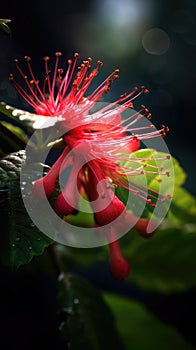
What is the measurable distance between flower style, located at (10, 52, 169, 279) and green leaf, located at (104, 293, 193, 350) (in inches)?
33.4

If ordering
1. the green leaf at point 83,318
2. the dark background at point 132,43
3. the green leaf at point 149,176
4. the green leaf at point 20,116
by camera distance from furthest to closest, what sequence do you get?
the dark background at point 132,43, the green leaf at point 83,318, the green leaf at point 149,176, the green leaf at point 20,116

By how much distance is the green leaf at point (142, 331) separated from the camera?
2074 millimetres

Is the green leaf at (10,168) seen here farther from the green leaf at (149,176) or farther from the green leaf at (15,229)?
the green leaf at (149,176)

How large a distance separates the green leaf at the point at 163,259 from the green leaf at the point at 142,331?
14 cm

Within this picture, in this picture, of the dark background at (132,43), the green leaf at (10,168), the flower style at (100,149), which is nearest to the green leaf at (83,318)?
the flower style at (100,149)

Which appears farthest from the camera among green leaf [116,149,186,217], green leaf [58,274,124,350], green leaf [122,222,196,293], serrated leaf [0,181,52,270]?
green leaf [122,222,196,293]

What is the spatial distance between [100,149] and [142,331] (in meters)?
1.07

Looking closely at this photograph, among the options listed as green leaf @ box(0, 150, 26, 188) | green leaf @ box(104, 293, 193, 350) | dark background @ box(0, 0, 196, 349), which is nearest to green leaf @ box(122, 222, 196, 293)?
green leaf @ box(104, 293, 193, 350)

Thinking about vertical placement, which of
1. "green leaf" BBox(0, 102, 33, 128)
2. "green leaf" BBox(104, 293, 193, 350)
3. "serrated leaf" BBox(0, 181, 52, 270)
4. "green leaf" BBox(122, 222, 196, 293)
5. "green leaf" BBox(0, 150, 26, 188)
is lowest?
"green leaf" BBox(104, 293, 193, 350)

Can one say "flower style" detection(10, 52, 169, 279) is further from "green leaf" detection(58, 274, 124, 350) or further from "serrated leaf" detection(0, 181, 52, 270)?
"green leaf" detection(58, 274, 124, 350)

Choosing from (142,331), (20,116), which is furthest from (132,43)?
(20,116)

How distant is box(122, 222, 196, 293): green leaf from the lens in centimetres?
199

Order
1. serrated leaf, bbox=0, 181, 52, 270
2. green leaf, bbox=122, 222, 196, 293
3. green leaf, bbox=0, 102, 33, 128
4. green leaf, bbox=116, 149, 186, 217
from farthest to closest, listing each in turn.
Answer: green leaf, bbox=122, 222, 196, 293
green leaf, bbox=116, 149, 186, 217
green leaf, bbox=0, 102, 33, 128
serrated leaf, bbox=0, 181, 52, 270

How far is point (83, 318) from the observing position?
159cm
